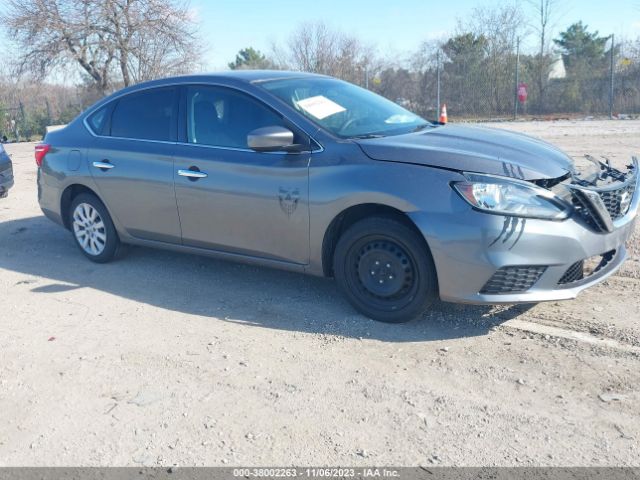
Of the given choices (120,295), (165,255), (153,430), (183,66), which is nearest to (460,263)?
(153,430)

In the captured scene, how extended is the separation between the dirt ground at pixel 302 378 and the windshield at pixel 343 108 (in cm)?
133

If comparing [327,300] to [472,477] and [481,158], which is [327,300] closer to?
[481,158]

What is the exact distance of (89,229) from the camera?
6375 millimetres

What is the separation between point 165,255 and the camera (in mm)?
6625

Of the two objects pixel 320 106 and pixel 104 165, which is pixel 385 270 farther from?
pixel 104 165

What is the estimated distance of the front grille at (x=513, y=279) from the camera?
159 inches

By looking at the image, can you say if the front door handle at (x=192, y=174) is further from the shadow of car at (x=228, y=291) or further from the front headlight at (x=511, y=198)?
the front headlight at (x=511, y=198)

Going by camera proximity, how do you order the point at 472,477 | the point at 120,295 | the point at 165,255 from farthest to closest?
1. the point at 165,255
2. the point at 120,295
3. the point at 472,477

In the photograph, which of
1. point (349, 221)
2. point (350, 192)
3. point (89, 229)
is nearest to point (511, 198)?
point (350, 192)

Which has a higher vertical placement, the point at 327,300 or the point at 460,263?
the point at 460,263

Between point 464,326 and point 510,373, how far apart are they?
71 centimetres

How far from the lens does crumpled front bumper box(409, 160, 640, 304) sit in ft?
13.0

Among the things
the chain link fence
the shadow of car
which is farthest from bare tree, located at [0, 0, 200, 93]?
the shadow of car

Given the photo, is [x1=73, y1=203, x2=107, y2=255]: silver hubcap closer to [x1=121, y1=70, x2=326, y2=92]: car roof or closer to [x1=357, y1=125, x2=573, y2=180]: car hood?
[x1=121, y1=70, x2=326, y2=92]: car roof
